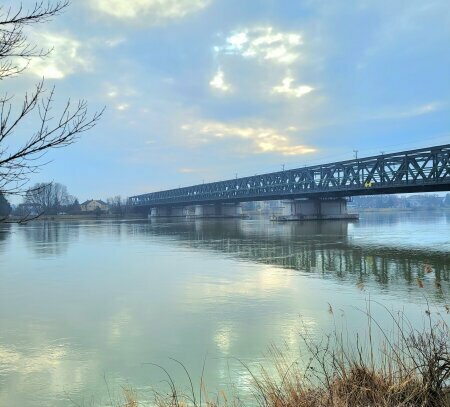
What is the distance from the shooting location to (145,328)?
43.3 ft

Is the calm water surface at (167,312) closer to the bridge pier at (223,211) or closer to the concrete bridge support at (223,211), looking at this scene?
the concrete bridge support at (223,211)

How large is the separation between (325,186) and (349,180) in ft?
34.4

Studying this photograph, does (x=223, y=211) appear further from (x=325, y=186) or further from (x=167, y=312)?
(x=167, y=312)

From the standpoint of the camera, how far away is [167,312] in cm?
1519

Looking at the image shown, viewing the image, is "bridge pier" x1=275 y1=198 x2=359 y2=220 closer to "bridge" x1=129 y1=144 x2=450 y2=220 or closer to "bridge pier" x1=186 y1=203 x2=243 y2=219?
"bridge" x1=129 y1=144 x2=450 y2=220

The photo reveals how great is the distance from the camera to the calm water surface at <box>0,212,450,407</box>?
9561mm

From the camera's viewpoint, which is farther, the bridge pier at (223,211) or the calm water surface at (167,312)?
the bridge pier at (223,211)

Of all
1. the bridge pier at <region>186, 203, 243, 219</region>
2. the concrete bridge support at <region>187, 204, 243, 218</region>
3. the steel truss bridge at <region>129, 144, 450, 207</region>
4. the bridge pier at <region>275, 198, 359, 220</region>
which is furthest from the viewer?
the bridge pier at <region>186, 203, 243, 219</region>

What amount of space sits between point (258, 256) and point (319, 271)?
8.57m

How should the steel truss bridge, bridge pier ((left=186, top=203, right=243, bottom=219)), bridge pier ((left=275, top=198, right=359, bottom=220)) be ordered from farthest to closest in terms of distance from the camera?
bridge pier ((left=186, top=203, right=243, bottom=219))
bridge pier ((left=275, top=198, right=359, bottom=220))
the steel truss bridge

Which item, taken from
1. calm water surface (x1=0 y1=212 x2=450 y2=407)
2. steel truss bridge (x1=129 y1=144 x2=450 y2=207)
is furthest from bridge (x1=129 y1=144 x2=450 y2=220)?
calm water surface (x1=0 y1=212 x2=450 y2=407)

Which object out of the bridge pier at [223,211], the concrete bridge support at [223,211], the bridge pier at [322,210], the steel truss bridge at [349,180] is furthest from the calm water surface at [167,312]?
the bridge pier at [223,211]

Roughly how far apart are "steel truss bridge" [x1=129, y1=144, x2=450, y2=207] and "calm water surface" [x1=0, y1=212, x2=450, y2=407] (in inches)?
1557

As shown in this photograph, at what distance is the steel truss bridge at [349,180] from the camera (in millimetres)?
64875
